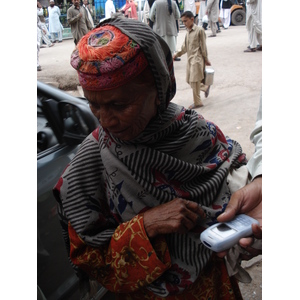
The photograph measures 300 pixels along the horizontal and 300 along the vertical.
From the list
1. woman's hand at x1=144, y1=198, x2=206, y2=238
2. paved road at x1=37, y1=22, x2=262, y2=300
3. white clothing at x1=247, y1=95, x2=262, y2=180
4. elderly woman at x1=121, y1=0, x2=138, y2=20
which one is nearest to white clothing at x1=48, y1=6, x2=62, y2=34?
elderly woman at x1=121, y1=0, x2=138, y2=20

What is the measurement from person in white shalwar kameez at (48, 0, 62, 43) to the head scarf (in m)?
18.6

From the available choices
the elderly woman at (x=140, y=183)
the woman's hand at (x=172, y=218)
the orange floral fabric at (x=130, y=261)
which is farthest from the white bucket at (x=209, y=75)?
the woman's hand at (x=172, y=218)

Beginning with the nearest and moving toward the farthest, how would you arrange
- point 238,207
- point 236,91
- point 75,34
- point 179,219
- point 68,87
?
point 179,219, point 238,207, point 236,91, point 68,87, point 75,34

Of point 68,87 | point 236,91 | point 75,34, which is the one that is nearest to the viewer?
point 236,91

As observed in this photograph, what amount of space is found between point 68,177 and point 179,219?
0.42m

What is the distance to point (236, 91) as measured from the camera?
25.0 feet

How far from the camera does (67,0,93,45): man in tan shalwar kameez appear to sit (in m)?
11.1

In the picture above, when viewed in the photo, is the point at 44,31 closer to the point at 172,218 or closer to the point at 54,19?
the point at 54,19

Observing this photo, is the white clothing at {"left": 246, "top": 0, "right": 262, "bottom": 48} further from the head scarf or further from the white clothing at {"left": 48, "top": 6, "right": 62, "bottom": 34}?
the white clothing at {"left": 48, "top": 6, "right": 62, "bottom": 34}

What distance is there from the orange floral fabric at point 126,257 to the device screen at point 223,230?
0.67ft

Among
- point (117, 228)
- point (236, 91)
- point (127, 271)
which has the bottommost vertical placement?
point (236, 91)

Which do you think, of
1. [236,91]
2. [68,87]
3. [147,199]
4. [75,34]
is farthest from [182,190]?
[75,34]

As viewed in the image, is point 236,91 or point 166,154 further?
point 236,91

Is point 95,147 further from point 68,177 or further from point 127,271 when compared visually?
point 127,271
